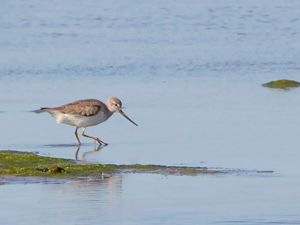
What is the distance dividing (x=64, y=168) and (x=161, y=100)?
4.75 metres

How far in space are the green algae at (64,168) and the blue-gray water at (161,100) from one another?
0.91ft

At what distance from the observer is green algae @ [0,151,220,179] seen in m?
10.7

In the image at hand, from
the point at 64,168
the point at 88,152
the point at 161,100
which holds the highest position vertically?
the point at 161,100

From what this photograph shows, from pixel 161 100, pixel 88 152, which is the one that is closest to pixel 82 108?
pixel 88 152

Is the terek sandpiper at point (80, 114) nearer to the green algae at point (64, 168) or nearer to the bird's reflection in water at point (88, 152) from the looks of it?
the bird's reflection in water at point (88, 152)

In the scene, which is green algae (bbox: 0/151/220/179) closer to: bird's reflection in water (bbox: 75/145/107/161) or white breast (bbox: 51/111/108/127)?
bird's reflection in water (bbox: 75/145/107/161)

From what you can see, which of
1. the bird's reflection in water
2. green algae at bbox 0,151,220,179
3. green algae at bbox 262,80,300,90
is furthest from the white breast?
green algae at bbox 262,80,300,90

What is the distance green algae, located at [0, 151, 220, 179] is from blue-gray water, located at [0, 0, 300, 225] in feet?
0.91

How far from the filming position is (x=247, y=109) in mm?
14820

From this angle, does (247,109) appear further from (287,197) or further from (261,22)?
(261,22)

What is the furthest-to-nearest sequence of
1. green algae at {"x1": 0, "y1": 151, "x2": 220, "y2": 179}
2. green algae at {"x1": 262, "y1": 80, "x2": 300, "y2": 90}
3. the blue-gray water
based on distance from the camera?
1. green algae at {"x1": 262, "y1": 80, "x2": 300, "y2": 90}
2. green algae at {"x1": 0, "y1": 151, "x2": 220, "y2": 179}
3. the blue-gray water

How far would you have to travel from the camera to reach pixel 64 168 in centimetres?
1097

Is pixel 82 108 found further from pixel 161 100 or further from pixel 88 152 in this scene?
pixel 161 100

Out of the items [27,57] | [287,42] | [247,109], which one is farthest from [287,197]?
→ [287,42]
